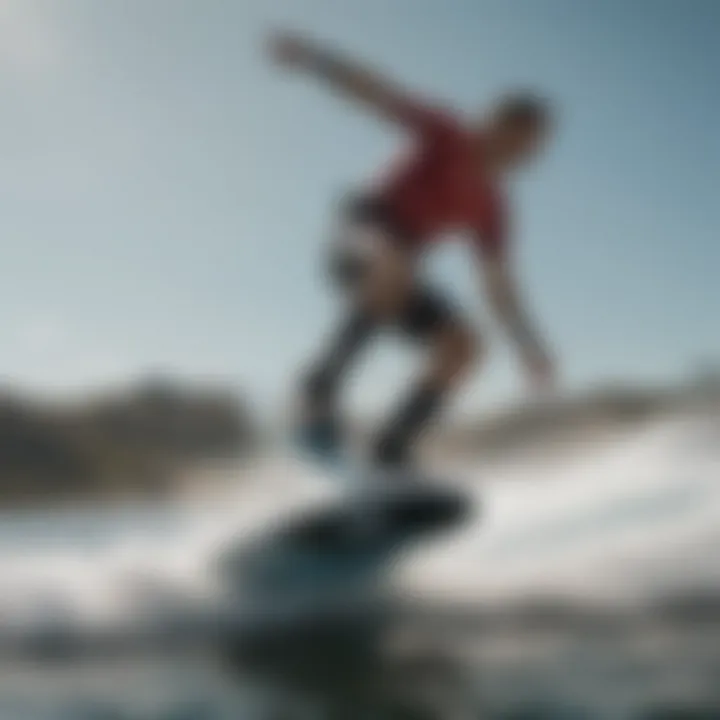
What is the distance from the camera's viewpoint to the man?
132 centimetres

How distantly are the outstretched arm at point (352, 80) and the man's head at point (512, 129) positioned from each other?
0.10m

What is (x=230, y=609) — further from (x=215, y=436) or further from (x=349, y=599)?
(x=215, y=436)

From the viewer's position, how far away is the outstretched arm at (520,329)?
1.40m

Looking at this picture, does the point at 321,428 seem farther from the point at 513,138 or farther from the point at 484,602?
the point at 513,138

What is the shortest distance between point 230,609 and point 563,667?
1.42 ft

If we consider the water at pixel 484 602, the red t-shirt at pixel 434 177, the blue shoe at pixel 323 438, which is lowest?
the water at pixel 484 602

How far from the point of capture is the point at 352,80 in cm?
128

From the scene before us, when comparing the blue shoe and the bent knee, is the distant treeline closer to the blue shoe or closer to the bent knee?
the blue shoe

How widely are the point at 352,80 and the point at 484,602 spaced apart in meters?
0.75

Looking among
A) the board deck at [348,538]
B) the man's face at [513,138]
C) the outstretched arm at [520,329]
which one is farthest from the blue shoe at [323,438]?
the man's face at [513,138]

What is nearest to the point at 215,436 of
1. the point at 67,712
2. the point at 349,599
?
the point at 349,599

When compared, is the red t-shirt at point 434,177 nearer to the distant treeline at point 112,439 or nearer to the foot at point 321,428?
the foot at point 321,428

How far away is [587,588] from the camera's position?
1169 mm

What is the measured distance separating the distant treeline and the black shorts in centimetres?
34
